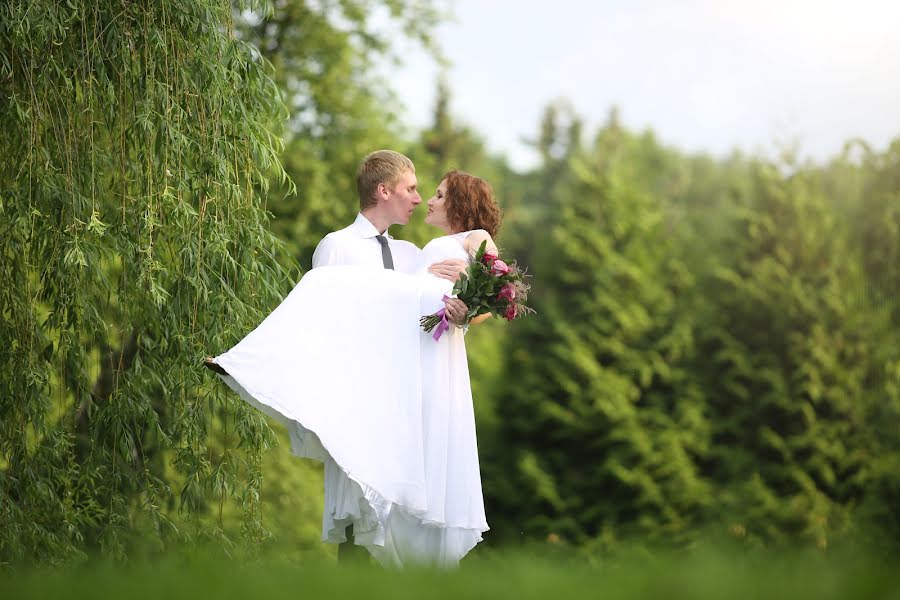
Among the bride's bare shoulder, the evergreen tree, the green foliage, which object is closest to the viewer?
the bride's bare shoulder

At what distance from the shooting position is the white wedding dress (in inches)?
182

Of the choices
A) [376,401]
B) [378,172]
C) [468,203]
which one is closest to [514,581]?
[376,401]

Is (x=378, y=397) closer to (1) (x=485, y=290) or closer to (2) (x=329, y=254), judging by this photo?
(1) (x=485, y=290)

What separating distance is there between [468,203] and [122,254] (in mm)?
1768

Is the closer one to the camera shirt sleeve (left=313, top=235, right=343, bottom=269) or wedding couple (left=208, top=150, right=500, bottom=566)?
wedding couple (left=208, top=150, right=500, bottom=566)

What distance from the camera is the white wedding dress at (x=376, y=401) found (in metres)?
4.62

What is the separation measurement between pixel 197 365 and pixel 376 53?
11.2m

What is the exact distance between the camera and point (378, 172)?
5.35 m

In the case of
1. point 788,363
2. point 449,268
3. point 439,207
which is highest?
point 788,363

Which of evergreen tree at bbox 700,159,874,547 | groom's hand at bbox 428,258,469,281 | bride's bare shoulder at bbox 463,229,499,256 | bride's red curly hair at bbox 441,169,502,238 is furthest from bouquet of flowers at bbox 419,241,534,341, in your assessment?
evergreen tree at bbox 700,159,874,547

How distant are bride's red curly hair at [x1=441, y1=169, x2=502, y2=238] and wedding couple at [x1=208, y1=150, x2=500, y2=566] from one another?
0.22 meters

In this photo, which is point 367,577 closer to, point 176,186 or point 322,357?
point 322,357

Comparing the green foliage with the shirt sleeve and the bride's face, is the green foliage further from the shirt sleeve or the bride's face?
the shirt sleeve

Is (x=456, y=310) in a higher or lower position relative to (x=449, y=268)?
lower
